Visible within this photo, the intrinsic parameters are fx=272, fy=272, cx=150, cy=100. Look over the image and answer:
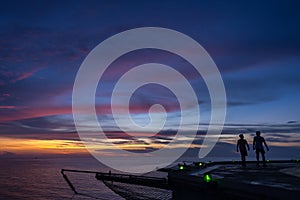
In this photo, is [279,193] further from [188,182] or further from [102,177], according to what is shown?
[102,177]

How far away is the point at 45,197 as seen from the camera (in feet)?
232

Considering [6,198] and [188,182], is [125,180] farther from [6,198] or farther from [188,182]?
[6,198]

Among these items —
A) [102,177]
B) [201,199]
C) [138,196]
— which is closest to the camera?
[201,199]

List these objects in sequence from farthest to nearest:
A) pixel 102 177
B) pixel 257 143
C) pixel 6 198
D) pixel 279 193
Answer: pixel 6 198 → pixel 102 177 → pixel 257 143 → pixel 279 193

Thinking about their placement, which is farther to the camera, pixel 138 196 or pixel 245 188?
pixel 138 196

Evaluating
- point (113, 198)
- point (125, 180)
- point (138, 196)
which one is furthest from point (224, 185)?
point (113, 198)

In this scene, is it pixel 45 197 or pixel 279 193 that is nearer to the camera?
pixel 279 193

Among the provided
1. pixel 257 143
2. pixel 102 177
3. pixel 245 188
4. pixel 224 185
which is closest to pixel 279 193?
pixel 245 188

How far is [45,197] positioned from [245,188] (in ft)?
240

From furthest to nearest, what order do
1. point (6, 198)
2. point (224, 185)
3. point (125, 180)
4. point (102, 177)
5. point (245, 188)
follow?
point (6, 198) → point (102, 177) → point (125, 180) → point (224, 185) → point (245, 188)

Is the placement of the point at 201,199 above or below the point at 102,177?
above

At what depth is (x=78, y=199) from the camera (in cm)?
6594

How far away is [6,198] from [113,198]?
28259mm

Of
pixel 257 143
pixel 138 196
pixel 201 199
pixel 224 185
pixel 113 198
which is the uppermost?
pixel 257 143
